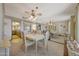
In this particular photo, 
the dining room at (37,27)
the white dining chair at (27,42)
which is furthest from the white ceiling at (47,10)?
the white dining chair at (27,42)

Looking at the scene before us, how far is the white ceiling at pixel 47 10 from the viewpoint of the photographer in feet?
5.64

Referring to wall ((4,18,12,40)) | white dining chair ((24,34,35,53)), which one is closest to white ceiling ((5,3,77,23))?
wall ((4,18,12,40))

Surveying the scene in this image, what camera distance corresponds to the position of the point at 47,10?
1.73m

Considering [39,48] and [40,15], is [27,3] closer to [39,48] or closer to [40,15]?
[40,15]

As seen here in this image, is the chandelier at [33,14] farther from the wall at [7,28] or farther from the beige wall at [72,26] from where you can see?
the beige wall at [72,26]

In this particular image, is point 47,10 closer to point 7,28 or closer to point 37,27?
point 37,27

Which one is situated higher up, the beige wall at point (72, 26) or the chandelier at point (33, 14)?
the chandelier at point (33, 14)

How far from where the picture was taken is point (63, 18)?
5.63 feet

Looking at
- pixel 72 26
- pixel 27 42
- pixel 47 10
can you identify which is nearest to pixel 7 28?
pixel 27 42

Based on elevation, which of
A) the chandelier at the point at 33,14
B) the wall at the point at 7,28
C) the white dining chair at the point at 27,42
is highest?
the chandelier at the point at 33,14

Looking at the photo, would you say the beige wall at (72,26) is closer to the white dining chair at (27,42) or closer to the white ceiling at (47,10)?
the white ceiling at (47,10)

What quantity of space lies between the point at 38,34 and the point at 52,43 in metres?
0.26

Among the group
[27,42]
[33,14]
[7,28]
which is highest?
[33,14]

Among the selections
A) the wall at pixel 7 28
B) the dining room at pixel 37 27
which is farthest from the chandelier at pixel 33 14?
the wall at pixel 7 28
